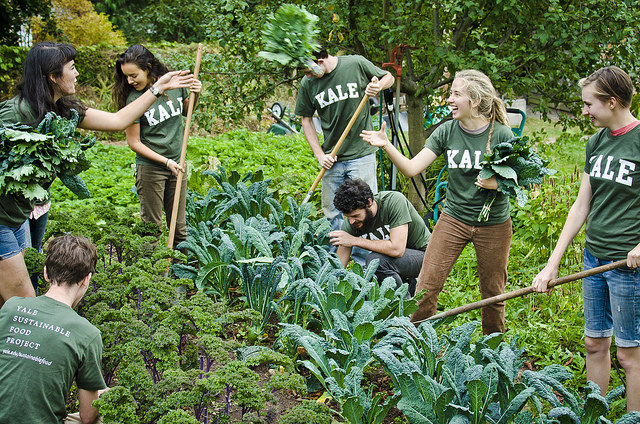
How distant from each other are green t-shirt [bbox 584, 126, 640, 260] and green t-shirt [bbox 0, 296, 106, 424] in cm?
257

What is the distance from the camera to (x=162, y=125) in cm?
505

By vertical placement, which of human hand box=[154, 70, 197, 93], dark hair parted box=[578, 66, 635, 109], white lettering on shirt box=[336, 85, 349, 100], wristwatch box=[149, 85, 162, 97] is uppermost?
dark hair parted box=[578, 66, 635, 109]

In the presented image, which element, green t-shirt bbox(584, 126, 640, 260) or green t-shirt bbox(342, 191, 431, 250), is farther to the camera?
green t-shirt bbox(342, 191, 431, 250)

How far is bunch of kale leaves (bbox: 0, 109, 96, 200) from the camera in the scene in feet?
11.0

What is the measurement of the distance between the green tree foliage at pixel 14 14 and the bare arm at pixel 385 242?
9.96 metres

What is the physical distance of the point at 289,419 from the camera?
8.59 ft

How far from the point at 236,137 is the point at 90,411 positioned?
8.15 m

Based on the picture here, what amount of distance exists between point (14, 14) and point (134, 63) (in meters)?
8.89

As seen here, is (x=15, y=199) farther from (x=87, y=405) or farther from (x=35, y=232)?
(x=87, y=405)

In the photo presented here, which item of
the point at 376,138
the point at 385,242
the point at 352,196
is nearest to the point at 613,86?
the point at 376,138

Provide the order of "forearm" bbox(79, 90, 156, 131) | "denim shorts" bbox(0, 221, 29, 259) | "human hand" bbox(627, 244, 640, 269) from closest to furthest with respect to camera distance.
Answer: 1. "human hand" bbox(627, 244, 640, 269)
2. "denim shorts" bbox(0, 221, 29, 259)
3. "forearm" bbox(79, 90, 156, 131)

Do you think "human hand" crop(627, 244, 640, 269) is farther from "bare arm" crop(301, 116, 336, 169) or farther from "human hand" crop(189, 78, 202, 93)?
"human hand" crop(189, 78, 202, 93)

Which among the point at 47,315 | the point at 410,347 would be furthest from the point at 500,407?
the point at 47,315

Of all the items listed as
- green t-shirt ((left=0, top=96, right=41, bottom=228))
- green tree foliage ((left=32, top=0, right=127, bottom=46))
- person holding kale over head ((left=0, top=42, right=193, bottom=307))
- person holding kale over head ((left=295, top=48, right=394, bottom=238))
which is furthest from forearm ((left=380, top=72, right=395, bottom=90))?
green tree foliage ((left=32, top=0, right=127, bottom=46))
